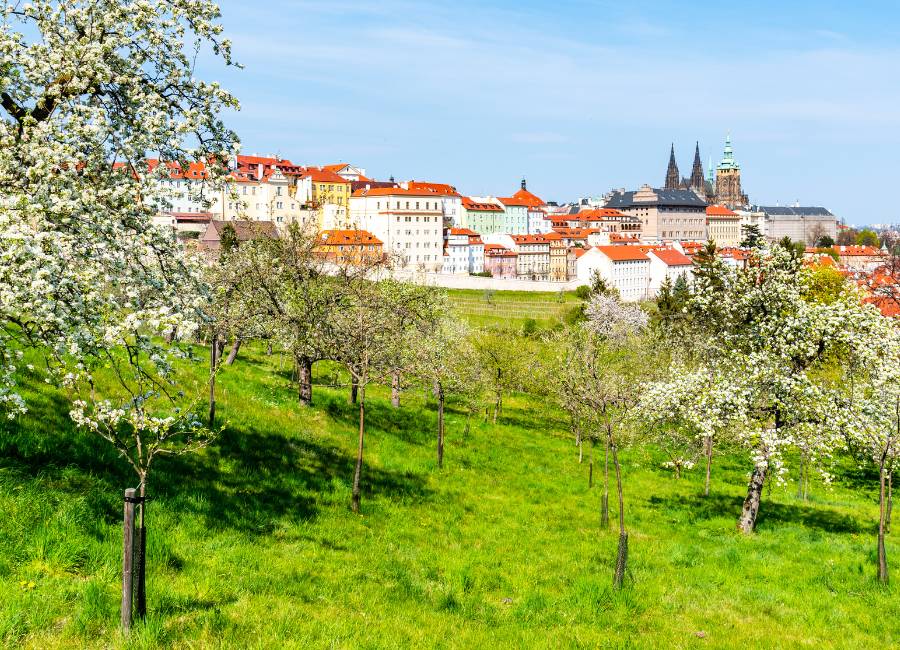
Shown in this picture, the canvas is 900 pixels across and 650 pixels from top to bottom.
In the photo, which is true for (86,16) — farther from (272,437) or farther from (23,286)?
(272,437)

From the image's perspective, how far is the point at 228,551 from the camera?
37.6 feet

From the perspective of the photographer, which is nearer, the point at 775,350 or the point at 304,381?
the point at 775,350

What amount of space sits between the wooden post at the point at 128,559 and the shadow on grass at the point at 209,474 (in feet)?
10.0

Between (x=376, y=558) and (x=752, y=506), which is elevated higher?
(x=376, y=558)

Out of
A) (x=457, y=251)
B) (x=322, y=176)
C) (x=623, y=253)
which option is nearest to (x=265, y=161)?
(x=322, y=176)

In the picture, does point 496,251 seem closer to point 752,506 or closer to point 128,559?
point 752,506

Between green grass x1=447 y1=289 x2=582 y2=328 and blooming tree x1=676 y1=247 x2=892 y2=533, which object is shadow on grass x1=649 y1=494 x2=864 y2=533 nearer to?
blooming tree x1=676 y1=247 x2=892 y2=533

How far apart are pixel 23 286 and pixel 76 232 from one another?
6.41 feet

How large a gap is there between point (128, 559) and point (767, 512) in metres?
22.2

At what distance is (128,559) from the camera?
755cm

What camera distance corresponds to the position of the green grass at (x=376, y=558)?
9.17 metres

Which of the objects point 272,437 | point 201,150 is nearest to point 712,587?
point 272,437

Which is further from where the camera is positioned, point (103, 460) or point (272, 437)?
point (272, 437)

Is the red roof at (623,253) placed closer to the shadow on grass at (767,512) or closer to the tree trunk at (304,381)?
the shadow on grass at (767,512)
